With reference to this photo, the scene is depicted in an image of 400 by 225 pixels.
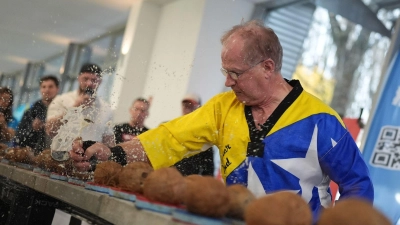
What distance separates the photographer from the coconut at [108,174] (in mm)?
2277

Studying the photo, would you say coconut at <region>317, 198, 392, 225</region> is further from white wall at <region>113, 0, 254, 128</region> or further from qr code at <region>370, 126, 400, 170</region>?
white wall at <region>113, 0, 254, 128</region>

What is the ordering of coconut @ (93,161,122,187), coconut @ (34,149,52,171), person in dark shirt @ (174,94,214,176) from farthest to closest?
person in dark shirt @ (174,94,214,176)
coconut @ (34,149,52,171)
coconut @ (93,161,122,187)

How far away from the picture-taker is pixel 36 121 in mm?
5730

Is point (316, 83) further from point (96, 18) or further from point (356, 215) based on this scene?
point (356, 215)

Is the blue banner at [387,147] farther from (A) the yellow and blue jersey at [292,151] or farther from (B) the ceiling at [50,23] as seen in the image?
(B) the ceiling at [50,23]

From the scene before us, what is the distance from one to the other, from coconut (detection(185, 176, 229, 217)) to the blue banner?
3483mm

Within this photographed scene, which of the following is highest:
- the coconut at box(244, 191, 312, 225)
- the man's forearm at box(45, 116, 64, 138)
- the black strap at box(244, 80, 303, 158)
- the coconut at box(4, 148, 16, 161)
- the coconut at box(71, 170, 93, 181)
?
the black strap at box(244, 80, 303, 158)

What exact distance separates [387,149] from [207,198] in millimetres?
3736

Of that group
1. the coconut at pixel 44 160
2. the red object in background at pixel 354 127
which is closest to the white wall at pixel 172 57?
the red object in background at pixel 354 127

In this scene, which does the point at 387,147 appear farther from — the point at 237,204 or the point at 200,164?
the point at 237,204

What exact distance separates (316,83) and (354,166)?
6914mm

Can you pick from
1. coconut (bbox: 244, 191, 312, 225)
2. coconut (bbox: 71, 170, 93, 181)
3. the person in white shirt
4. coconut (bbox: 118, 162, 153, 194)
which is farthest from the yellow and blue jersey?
coconut (bbox: 244, 191, 312, 225)

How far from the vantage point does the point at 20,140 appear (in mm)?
5473

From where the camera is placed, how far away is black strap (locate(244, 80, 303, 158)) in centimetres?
260
